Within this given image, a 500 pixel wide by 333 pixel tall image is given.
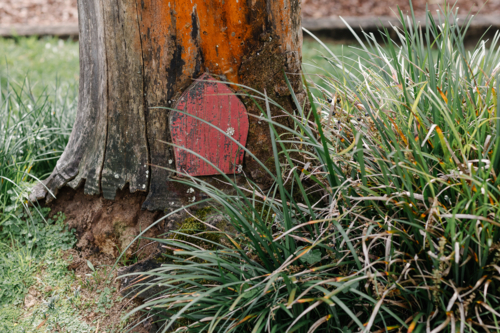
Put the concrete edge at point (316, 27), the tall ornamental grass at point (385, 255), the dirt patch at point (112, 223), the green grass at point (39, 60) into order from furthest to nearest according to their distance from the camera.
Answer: the concrete edge at point (316, 27), the green grass at point (39, 60), the dirt patch at point (112, 223), the tall ornamental grass at point (385, 255)

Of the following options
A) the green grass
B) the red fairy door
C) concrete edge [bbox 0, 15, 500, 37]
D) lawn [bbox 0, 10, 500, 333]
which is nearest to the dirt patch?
lawn [bbox 0, 10, 500, 333]

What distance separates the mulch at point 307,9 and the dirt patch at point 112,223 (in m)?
6.41

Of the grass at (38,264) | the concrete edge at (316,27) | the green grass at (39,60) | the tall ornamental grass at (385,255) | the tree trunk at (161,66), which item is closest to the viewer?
the tall ornamental grass at (385,255)

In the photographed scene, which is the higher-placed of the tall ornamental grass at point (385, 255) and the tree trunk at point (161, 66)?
the tree trunk at point (161, 66)

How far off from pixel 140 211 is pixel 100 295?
0.41 m

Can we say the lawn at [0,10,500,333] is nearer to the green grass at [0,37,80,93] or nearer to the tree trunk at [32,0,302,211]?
the tree trunk at [32,0,302,211]

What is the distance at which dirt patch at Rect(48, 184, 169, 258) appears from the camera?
1.97 metres

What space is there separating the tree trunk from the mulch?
6.03 metres

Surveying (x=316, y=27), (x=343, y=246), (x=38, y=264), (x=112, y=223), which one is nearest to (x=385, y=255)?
(x=343, y=246)

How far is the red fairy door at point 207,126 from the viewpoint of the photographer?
179cm

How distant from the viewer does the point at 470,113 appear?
1.73 meters

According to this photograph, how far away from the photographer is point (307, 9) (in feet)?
28.1

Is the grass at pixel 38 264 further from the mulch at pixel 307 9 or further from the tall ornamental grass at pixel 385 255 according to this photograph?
the mulch at pixel 307 9

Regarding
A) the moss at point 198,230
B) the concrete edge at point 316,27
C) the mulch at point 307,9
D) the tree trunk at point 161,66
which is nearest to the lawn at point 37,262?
the tree trunk at point 161,66
